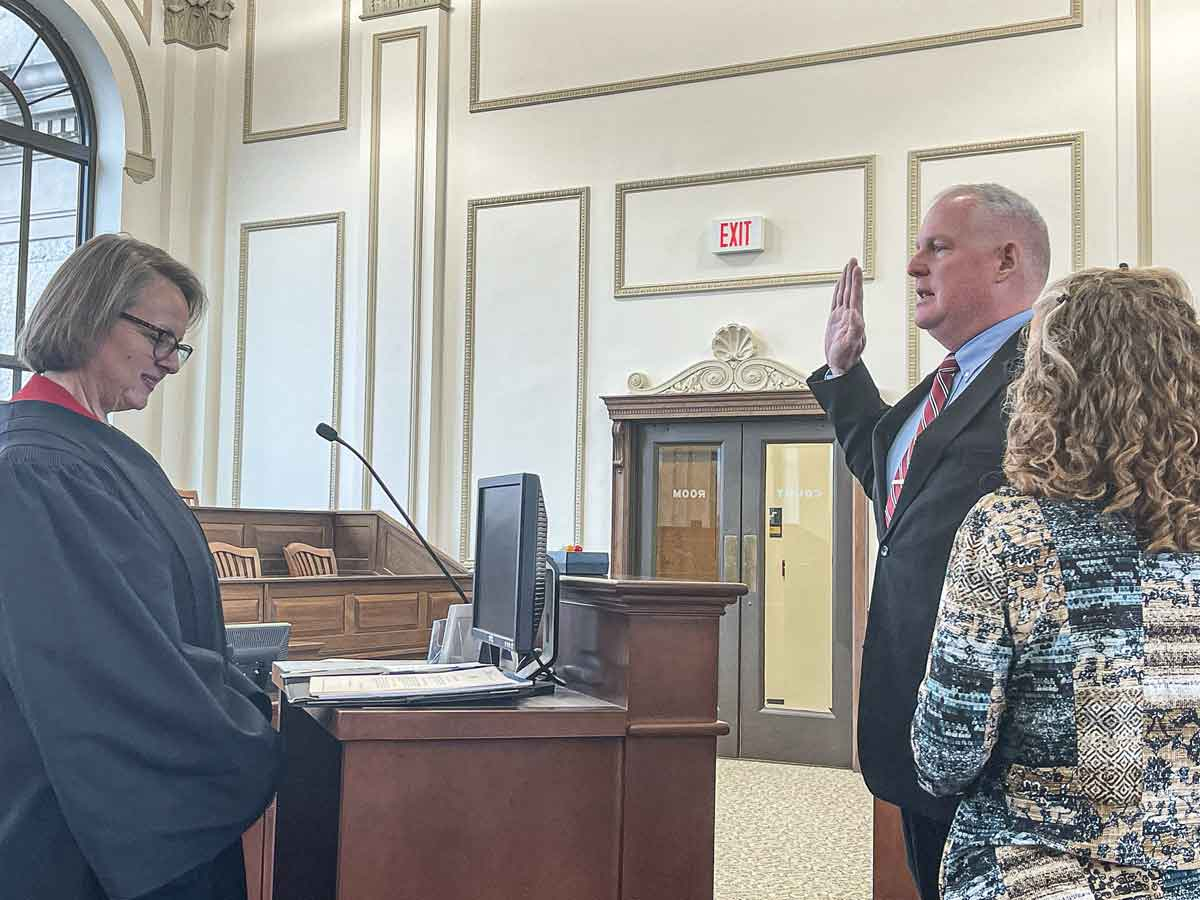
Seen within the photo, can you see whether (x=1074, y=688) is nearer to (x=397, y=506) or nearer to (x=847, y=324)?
(x=847, y=324)

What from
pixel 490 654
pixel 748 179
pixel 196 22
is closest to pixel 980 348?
pixel 490 654

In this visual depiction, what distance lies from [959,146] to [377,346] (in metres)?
3.88

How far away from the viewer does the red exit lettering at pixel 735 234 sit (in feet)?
22.6

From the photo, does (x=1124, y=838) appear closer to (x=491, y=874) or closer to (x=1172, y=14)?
(x=491, y=874)

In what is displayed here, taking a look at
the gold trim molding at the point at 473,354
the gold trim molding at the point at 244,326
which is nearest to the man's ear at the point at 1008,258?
the gold trim molding at the point at 473,354

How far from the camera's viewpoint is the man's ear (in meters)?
1.96

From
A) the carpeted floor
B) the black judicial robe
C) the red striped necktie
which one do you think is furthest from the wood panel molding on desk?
the red striped necktie

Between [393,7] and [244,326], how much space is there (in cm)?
248

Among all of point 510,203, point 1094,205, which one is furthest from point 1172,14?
point 510,203

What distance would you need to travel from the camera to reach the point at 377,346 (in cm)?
784

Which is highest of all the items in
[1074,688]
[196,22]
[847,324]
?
[196,22]

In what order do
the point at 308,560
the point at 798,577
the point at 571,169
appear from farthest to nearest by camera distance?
1. the point at 571,169
2. the point at 308,560
3. the point at 798,577

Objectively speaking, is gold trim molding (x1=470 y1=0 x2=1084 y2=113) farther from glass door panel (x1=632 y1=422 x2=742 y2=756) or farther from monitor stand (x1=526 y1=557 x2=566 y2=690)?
monitor stand (x1=526 y1=557 x2=566 y2=690)

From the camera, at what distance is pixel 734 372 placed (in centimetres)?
686
